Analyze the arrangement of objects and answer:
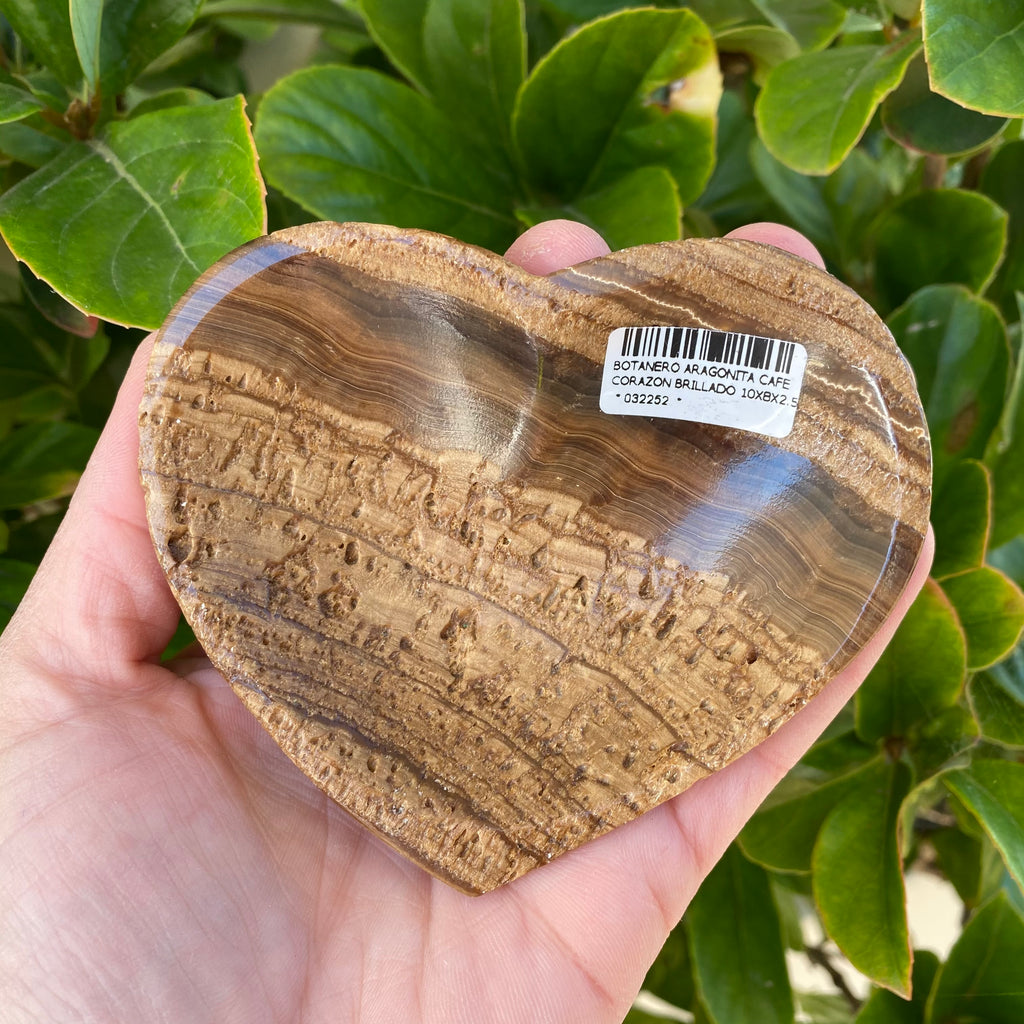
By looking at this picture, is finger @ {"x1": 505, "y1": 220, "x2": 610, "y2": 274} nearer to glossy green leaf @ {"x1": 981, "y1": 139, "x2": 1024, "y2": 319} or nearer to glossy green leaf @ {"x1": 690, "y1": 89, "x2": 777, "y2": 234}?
glossy green leaf @ {"x1": 690, "y1": 89, "x2": 777, "y2": 234}

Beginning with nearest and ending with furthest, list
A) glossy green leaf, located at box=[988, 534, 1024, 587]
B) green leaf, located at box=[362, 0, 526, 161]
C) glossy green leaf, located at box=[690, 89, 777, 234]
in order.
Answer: green leaf, located at box=[362, 0, 526, 161]
glossy green leaf, located at box=[988, 534, 1024, 587]
glossy green leaf, located at box=[690, 89, 777, 234]

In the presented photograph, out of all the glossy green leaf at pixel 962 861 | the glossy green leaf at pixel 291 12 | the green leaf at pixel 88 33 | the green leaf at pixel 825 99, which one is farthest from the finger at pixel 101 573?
the glossy green leaf at pixel 962 861

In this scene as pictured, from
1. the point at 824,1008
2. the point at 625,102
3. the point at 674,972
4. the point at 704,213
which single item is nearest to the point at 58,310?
the point at 625,102

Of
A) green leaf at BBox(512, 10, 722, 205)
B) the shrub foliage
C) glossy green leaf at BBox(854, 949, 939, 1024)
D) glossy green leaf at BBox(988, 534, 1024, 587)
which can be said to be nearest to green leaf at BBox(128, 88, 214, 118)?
the shrub foliage

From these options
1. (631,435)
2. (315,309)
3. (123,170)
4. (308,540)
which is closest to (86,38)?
(123,170)

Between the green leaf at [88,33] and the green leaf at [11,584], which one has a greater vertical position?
the green leaf at [88,33]

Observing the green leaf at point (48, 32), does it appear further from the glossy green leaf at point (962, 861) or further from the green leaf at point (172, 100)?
the glossy green leaf at point (962, 861)

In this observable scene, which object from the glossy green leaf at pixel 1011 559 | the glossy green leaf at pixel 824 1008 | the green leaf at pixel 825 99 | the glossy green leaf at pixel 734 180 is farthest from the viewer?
the glossy green leaf at pixel 824 1008
